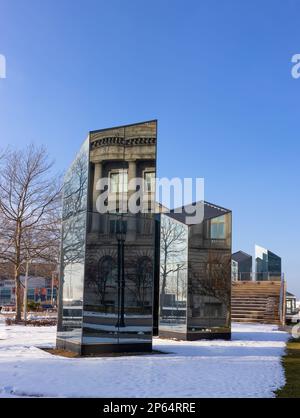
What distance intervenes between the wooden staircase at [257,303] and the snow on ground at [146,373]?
16.1m

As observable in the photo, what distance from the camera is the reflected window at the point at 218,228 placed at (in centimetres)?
2073

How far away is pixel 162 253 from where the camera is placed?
2030 centimetres

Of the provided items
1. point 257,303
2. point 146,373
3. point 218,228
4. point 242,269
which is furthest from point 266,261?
point 146,373

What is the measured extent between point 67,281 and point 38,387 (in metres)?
6.41

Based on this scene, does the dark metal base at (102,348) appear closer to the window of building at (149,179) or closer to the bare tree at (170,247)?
the window of building at (149,179)

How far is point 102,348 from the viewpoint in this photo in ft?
44.8

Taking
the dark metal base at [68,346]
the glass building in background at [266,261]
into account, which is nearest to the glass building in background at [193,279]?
the dark metal base at [68,346]

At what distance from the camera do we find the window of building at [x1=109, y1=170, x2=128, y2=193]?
14469mm

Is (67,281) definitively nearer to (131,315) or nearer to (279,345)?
(131,315)

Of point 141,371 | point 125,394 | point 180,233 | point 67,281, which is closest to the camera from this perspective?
point 125,394

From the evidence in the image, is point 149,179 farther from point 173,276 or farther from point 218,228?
point 218,228

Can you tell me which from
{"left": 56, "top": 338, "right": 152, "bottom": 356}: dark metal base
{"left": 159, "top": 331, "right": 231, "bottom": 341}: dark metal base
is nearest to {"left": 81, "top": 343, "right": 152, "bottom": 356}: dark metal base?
{"left": 56, "top": 338, "right": 152, "bottom": 356}: dark metal base

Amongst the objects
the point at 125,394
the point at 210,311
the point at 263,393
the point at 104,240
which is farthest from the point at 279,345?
the point at 125,394

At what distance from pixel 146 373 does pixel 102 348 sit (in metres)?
3.36
